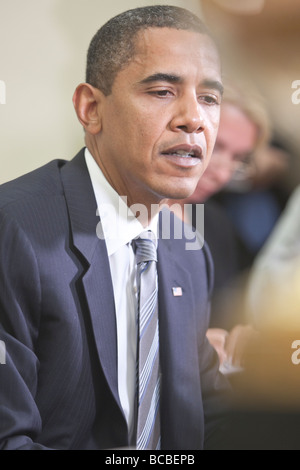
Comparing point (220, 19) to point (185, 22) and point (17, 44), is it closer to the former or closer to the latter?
point (185, 22)

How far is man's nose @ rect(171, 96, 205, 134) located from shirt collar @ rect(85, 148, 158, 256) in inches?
6.9

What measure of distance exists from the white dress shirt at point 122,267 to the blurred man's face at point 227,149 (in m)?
0.28

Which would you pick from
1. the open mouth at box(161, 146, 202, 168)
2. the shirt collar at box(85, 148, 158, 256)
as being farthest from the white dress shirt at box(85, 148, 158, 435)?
the open mouth at box(161, 146, 202, 168)

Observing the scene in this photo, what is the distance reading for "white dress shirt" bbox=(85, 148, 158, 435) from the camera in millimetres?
1047

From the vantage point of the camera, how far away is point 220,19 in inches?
49.4

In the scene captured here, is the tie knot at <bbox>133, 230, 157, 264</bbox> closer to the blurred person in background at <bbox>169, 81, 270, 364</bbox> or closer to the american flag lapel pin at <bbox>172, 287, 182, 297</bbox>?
the american flag lapel pin at <bbox>172, 287, 182, 297</bbox>

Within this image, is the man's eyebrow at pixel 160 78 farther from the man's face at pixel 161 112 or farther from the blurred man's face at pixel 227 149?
the blurred man's face at pixel 227 149

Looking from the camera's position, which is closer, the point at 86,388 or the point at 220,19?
the point at 86,388

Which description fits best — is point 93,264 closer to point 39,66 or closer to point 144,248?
point 144,248

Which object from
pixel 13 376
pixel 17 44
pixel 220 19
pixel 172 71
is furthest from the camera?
pixel 220 19

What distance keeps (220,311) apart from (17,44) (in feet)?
2.49

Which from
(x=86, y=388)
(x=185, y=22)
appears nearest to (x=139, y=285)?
(x=86, y=388)

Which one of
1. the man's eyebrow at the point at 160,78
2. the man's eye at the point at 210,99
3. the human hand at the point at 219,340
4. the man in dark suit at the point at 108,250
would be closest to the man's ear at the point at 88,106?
the man in dark suit at the point at 108,250

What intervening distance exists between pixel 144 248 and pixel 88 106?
0.99 ft
